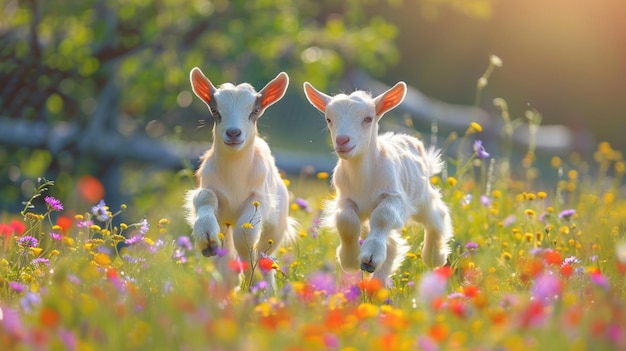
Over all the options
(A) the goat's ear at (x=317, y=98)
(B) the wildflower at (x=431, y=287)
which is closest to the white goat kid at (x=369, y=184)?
(A) the goat's ear at (x=317, y=98)

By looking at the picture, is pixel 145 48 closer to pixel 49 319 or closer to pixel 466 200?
pixel 466 200

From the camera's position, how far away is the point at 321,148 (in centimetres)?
2144

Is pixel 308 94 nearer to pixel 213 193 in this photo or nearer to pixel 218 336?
pixel 213 193

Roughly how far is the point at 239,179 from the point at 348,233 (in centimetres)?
72

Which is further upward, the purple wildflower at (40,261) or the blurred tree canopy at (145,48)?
the purple wildflower at (40,261)

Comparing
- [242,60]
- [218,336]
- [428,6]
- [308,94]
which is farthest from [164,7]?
[218,336]

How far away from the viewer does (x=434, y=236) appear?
21.6 ft

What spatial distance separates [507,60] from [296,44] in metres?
10.7

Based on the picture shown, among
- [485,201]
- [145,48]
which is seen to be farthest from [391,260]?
[145,48]

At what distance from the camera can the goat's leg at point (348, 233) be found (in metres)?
5.76

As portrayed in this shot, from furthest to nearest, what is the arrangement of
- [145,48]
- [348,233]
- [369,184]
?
[145,48], [369,184], [348,233]

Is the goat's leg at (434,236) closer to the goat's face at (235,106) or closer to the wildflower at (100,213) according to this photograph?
the goat's face at (235,106)

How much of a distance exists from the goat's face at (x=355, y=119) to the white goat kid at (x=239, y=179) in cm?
46

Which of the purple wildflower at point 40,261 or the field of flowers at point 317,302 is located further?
the purple wildflower at point 40,261
